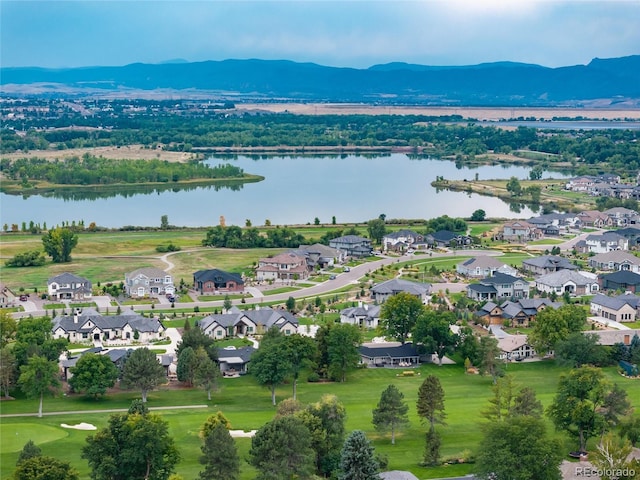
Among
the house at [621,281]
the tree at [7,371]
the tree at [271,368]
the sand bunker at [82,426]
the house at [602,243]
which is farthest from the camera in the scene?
the house at [602,243]

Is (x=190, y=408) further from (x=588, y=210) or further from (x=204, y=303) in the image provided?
(x=588, y=210)

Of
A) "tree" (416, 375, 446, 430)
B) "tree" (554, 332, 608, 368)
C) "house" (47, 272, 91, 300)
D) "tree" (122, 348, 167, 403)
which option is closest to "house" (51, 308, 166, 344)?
"house" (47, 272, 91, 300)

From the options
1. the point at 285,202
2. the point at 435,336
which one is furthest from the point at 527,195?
the point at 435,336

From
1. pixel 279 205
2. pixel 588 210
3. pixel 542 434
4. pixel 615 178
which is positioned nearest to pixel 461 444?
pixel 542 434

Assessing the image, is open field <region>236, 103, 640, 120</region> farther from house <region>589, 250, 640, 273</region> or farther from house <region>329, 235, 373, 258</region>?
house <region>589, 250, 640, 273</region>

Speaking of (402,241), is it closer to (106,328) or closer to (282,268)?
(282,268)

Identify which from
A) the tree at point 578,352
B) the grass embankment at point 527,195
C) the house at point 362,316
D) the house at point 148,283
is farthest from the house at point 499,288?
the grass embankment at point 527,195

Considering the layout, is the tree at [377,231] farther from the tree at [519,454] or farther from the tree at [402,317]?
the tree at [519,454]
